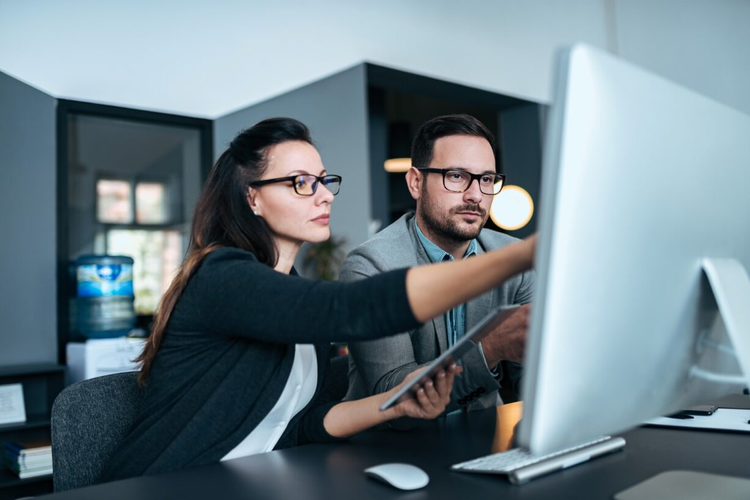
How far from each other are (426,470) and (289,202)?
68cm

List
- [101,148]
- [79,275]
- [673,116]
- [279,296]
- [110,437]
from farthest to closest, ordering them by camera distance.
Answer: [101,148] < [79,275] < [110,437] < [279,296] < [673,116]

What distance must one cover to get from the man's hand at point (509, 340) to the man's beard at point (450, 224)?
60 cm

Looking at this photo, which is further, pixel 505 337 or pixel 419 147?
pixel 419 147

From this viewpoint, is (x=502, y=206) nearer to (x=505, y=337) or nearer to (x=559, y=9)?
(x=559, y=9)

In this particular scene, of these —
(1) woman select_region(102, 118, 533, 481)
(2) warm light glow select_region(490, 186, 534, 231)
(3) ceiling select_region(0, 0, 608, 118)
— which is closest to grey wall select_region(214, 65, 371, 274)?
(3) ceiling select_region(0, 0, 608, 118)

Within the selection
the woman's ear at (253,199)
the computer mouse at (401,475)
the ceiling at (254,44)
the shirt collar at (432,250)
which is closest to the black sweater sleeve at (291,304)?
the computer mouse at (401,475)

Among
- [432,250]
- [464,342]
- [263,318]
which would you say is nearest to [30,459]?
[432,250]

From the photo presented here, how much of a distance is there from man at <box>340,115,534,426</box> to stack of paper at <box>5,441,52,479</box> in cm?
212

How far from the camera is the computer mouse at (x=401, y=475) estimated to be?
0.94 metres

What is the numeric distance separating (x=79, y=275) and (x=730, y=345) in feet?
11.6

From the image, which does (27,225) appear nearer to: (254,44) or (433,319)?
(254,44)

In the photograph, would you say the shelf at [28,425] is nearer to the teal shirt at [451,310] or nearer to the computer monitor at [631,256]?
the teal shirt at [451,310]

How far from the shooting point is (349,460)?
1.13m

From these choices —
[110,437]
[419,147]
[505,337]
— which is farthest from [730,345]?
[419,147]
